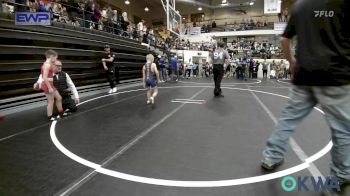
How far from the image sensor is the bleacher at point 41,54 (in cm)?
736

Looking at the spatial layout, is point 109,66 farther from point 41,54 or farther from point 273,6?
point 273,6

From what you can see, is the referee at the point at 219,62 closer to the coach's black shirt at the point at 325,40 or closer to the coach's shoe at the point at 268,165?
the coach's shoe at the point at 268,165

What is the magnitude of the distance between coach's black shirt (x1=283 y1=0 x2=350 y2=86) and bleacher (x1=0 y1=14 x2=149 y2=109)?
23.4ft

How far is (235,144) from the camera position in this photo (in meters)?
3.98

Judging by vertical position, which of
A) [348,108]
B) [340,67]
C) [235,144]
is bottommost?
[235,144]

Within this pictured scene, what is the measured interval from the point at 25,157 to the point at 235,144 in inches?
114

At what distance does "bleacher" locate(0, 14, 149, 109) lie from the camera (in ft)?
24.1

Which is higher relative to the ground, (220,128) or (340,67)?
(340,67)

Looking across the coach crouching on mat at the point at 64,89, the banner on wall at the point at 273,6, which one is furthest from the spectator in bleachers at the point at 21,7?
the banner on wall at the point at 273,6

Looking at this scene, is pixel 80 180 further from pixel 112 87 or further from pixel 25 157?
pixel 112 87

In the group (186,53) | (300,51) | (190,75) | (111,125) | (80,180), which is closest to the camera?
(300,51)

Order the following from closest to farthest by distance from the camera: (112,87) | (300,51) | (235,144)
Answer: (300,51)
(235,144)
(112,87)

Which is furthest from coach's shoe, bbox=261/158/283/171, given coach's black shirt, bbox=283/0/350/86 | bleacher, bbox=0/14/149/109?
bleacher, bbox=0/14/149/109

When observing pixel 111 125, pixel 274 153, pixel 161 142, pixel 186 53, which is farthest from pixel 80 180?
pixel 186 53
